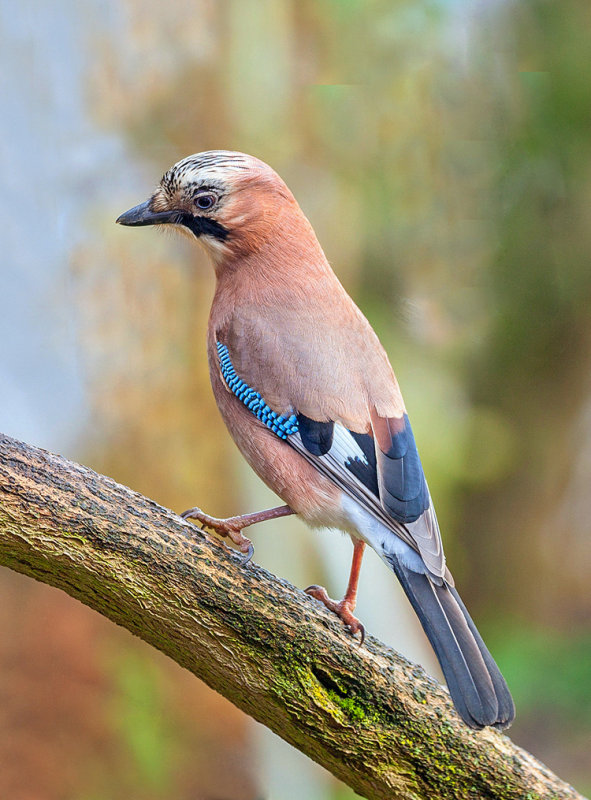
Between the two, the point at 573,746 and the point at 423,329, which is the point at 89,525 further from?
the point at 573,746

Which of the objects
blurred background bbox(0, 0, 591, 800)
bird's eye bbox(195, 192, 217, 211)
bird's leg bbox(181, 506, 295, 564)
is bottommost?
bird's leg bbox(181, 506, 295, 564)

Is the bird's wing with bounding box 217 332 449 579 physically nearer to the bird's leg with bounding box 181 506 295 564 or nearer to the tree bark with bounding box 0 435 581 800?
the bird's leg with bounding box 181 506 295 564

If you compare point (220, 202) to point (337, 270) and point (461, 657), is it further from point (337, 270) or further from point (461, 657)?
point (337, 270)

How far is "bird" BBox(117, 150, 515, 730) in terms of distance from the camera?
250cm

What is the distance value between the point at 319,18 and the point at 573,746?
5.47 metres

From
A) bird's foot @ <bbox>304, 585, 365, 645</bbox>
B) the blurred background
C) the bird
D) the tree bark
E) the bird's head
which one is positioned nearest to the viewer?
the tree bark

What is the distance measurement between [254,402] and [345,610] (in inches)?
27.3

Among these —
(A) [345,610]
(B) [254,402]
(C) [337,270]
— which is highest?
(C) [337,270]

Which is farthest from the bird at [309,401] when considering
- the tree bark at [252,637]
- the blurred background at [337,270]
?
the blurred background at [337,270]

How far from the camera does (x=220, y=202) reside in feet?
9.79

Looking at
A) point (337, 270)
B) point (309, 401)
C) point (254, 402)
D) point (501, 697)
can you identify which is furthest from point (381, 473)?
point (337, 270)

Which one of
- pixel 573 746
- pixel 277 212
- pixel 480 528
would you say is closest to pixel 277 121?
pixel 277 212

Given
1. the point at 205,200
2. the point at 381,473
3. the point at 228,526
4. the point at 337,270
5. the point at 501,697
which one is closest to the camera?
the point at 501,697

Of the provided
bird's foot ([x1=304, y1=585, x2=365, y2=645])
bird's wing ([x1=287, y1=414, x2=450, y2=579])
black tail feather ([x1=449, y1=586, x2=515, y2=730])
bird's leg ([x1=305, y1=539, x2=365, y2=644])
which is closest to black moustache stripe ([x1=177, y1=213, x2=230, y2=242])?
bird's wing ([x1=287, y1=414, x2=450, y2=579])
